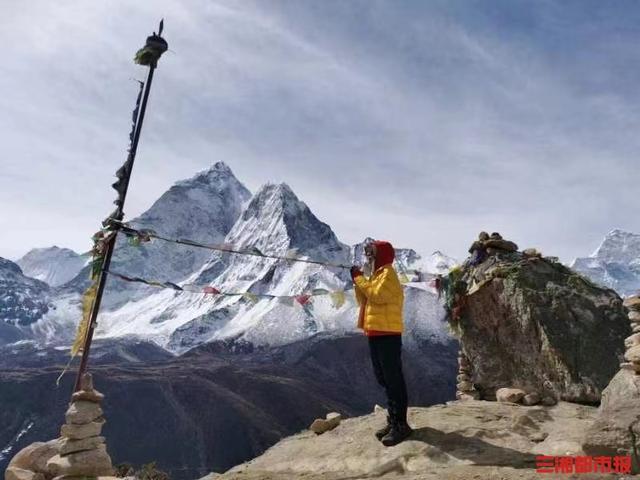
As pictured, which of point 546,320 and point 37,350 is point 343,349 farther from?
point 546,320

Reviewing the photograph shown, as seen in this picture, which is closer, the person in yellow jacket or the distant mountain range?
the person in yellow jacket

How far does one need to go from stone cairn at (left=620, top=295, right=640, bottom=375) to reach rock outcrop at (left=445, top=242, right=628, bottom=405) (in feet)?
5.51

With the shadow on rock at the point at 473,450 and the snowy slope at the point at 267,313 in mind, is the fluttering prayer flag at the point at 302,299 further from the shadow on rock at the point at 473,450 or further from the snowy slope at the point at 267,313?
the snowy slope at the point at 267,313

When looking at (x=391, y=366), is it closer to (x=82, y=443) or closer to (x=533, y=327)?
(x=82, y=443)

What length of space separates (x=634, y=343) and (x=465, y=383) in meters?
4.33

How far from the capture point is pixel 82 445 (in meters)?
6.42

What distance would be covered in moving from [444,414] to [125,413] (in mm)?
73524

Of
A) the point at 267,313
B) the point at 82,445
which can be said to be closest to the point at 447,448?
the point at 82,445

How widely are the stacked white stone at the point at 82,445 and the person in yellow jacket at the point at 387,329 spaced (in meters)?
3.36

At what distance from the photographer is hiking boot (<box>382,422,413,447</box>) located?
642 cm

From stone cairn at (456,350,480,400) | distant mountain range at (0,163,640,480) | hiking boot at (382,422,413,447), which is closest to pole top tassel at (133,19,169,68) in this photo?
distant mountain range at (0,163,640,480)

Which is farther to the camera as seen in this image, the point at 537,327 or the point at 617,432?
the point at 537,327

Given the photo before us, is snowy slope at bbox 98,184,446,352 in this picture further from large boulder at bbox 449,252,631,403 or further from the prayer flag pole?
the prayer flag pole

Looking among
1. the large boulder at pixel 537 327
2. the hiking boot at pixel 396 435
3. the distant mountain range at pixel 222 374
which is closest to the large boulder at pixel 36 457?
the distant mountain range at pixel 222 374
